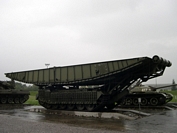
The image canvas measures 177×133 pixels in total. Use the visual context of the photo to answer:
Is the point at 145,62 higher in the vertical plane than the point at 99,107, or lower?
higher

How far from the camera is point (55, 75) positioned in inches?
679

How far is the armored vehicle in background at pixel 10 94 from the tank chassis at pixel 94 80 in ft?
28.0

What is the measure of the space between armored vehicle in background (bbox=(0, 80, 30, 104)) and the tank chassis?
8.54 m

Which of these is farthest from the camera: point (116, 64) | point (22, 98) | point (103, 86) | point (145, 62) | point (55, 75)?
point (22, 98)

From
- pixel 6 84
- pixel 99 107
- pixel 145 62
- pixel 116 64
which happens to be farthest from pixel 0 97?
pixel 145 62

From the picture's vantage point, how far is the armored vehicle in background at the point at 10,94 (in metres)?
25.1

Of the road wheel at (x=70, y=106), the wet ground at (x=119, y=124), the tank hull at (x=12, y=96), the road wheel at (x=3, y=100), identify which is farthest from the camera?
the road wheel at (x=3, y=100)

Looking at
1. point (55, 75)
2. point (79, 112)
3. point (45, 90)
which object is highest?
point (55, 75)

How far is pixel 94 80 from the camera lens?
15.2 metres

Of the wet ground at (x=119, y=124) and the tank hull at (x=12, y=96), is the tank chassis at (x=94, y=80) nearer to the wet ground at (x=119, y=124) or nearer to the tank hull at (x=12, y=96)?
the wet ground at (x=119, y=124)

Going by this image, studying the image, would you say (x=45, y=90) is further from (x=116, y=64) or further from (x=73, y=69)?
(x=116, y=64)

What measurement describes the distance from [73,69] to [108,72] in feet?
10.1

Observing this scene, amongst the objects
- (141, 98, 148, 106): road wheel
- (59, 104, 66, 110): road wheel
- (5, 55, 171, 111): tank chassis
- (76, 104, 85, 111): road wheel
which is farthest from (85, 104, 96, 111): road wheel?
(141, 98, 148, 106): road wheel

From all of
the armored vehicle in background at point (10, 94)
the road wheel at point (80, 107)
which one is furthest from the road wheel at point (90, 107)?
the armored vehicle in background at point (10, 94)
